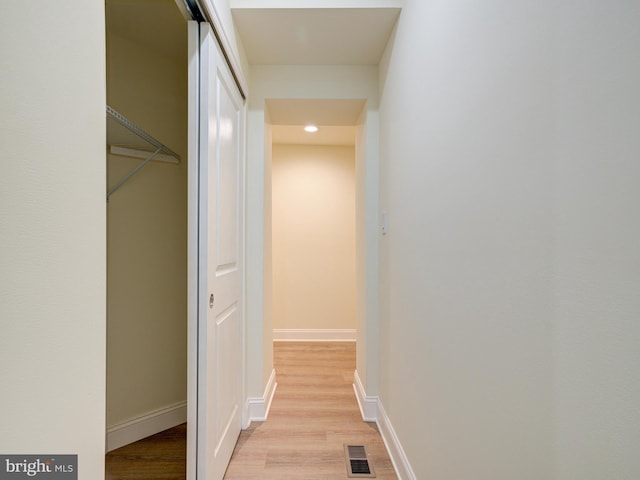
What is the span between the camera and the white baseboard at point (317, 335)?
14.0 ft

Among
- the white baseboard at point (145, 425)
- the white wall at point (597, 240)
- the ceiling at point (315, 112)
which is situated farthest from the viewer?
the ceiling at point (315, 112)

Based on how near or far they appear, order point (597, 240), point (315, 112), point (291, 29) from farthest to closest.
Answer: point (315, 112)
point (291, 29)
point (597, 240)

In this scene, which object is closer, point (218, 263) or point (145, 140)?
point (218, 263)

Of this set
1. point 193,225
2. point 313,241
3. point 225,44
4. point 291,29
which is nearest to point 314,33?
point 291,29

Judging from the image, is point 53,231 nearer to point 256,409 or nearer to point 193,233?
point 193,233

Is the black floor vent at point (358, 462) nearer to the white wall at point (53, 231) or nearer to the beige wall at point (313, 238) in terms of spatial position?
the white wall at point (53, 231)

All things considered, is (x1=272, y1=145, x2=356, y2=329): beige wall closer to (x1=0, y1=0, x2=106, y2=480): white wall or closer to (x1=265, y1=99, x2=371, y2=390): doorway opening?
(x1=265, y1=99, x2=371, y2=390): doorway opening

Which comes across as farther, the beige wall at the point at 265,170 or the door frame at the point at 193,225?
the beige wall at the point at 265,170

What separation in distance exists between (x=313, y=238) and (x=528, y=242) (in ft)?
11.8

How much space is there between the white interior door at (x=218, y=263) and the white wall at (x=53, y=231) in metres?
0.67

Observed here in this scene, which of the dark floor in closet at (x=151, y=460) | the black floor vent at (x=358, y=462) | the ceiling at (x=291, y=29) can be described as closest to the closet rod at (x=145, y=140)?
the ceiling at (x=291, y=29)

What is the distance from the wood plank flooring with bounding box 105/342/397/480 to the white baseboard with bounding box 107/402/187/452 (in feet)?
0.13

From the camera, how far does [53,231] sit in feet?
2.08

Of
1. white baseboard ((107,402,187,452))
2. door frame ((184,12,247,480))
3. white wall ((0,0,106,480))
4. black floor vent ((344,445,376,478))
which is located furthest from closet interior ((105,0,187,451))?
white wall ((0,0,106,480))
